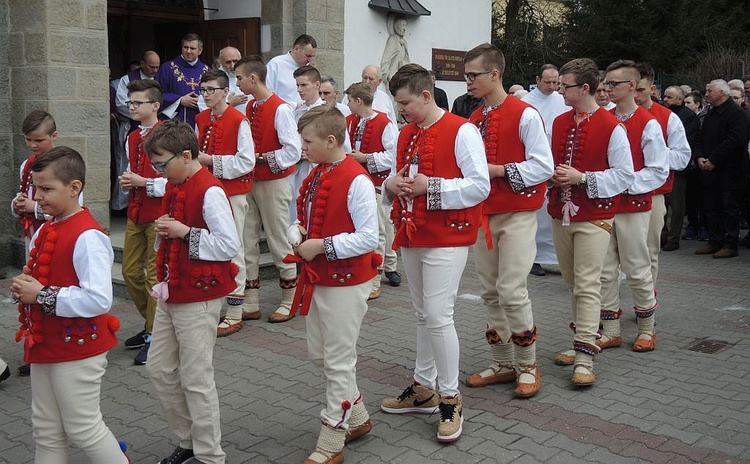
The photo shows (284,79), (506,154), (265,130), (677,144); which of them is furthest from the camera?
(284,79)

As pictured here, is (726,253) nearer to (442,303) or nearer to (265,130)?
(265,130)

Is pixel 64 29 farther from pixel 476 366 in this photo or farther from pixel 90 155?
pixel 476 366

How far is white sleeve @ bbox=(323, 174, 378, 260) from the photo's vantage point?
13.6 feet

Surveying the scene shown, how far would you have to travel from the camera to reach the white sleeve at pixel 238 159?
6715mm

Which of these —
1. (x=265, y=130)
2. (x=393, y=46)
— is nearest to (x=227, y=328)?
(x=265, y=130)

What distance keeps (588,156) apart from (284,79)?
4426 millimetres

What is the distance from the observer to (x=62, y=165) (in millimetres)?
3758

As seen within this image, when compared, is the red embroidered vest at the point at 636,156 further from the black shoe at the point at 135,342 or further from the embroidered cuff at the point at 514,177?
the black shoe at the point at 135,342

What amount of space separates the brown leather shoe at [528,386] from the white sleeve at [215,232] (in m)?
2.16

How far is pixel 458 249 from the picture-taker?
465 centimetres

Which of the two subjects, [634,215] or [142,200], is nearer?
[142,200]

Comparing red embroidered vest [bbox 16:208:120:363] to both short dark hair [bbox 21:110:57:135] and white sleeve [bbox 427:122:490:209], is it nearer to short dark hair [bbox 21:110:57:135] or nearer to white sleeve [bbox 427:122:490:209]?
white sleeve [bbox 427:122:490:209]

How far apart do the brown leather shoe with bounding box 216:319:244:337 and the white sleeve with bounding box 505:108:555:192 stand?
114 inches

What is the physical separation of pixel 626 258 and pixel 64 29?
5.85m
